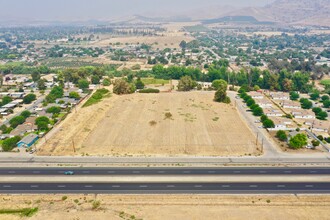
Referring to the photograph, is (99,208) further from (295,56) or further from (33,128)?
(295,56)

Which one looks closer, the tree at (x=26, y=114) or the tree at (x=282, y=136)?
the tree at (x=282, y=136)

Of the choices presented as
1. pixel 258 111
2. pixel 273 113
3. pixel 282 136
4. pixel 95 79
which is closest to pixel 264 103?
pixel 273 113

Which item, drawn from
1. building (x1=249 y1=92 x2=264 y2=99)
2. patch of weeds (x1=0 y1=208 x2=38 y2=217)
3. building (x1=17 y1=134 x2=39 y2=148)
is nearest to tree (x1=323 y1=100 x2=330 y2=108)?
building (x1=249 y1=92 x2=264 y2=99)

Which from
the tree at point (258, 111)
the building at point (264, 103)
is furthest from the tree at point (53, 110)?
the building at point (264, 103)

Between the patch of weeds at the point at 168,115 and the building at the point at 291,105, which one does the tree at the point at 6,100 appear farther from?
the building at the point at 291,105

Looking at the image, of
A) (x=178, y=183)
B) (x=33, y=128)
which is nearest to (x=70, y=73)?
(x=33, y=128)

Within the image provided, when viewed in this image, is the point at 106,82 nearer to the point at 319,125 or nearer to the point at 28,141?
the point at 28,141
